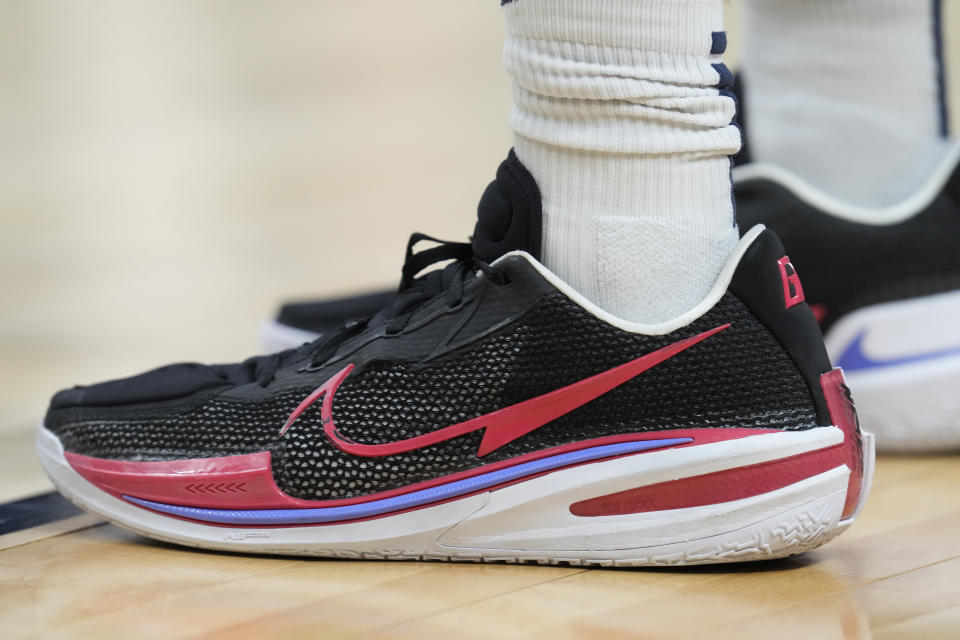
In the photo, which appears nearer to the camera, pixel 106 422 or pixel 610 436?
pixel 610 436

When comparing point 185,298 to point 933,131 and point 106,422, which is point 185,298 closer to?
point 106,422

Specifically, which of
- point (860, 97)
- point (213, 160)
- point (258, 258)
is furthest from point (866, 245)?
point (213, 160)

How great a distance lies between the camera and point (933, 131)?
1.13 meters

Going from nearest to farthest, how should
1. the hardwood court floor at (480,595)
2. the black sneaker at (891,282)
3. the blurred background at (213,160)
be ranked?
the hardwood court floor at (480,595) → the black sneaker at (891,282) → the blurred background at (213,160)

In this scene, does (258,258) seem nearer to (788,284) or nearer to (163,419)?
(163,419)

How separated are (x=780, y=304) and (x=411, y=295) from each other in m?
0.28

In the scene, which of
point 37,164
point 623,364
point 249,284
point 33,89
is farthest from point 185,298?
point 623,364

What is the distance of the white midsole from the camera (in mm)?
735

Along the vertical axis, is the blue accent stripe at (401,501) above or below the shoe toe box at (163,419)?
below

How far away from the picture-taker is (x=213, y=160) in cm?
291

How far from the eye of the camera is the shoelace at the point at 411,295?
810 mm

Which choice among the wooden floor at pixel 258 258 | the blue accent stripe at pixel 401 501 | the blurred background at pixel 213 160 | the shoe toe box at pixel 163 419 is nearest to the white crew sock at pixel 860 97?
the wooden floor at pixel 258 258

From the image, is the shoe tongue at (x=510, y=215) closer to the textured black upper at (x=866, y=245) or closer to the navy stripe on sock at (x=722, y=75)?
the navy stripe on sock at (x=722, y=75)

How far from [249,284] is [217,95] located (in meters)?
1.17
